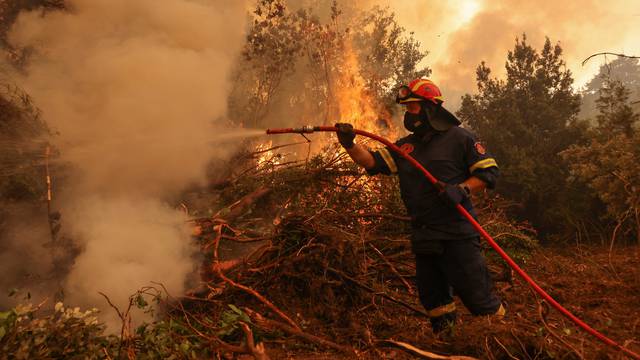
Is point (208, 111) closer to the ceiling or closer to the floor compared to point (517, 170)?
closer to the ceiling

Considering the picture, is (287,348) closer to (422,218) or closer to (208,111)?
(422,218)

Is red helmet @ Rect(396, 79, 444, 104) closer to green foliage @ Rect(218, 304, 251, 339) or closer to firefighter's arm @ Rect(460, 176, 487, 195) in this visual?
firefighter's arm @ Rect(460, 176, 487, 195)

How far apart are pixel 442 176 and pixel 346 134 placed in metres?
0.82

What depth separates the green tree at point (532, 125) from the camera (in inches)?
441

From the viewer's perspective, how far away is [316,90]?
13859mm

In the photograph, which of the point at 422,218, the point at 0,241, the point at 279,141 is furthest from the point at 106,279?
the point at 279,141

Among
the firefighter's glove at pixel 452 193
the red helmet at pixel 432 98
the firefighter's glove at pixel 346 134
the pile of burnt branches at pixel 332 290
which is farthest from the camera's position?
the firefighter's glove at pixel 346 134

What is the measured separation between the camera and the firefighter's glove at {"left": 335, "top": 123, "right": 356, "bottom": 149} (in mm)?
3098

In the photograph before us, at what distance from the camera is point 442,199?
2.73m

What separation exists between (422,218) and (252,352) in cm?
154

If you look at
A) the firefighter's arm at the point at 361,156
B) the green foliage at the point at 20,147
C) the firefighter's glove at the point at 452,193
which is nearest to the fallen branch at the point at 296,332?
the firefighter's glove at the point at 452,193

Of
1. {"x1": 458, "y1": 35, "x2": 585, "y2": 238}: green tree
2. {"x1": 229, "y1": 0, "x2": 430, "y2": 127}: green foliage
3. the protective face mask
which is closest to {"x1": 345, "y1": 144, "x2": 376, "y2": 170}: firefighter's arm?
the protective face mask

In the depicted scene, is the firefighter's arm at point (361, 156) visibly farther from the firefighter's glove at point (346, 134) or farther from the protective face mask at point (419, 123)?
the protective face mask at point (419, 123)

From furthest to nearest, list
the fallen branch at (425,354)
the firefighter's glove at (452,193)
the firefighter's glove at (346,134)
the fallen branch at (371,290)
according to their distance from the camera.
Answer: the fallen branch at (371,290)
the firefighter's glove at (346,134)
the firefighter's glove at (452,193)
the fallen branch at (425,354)
